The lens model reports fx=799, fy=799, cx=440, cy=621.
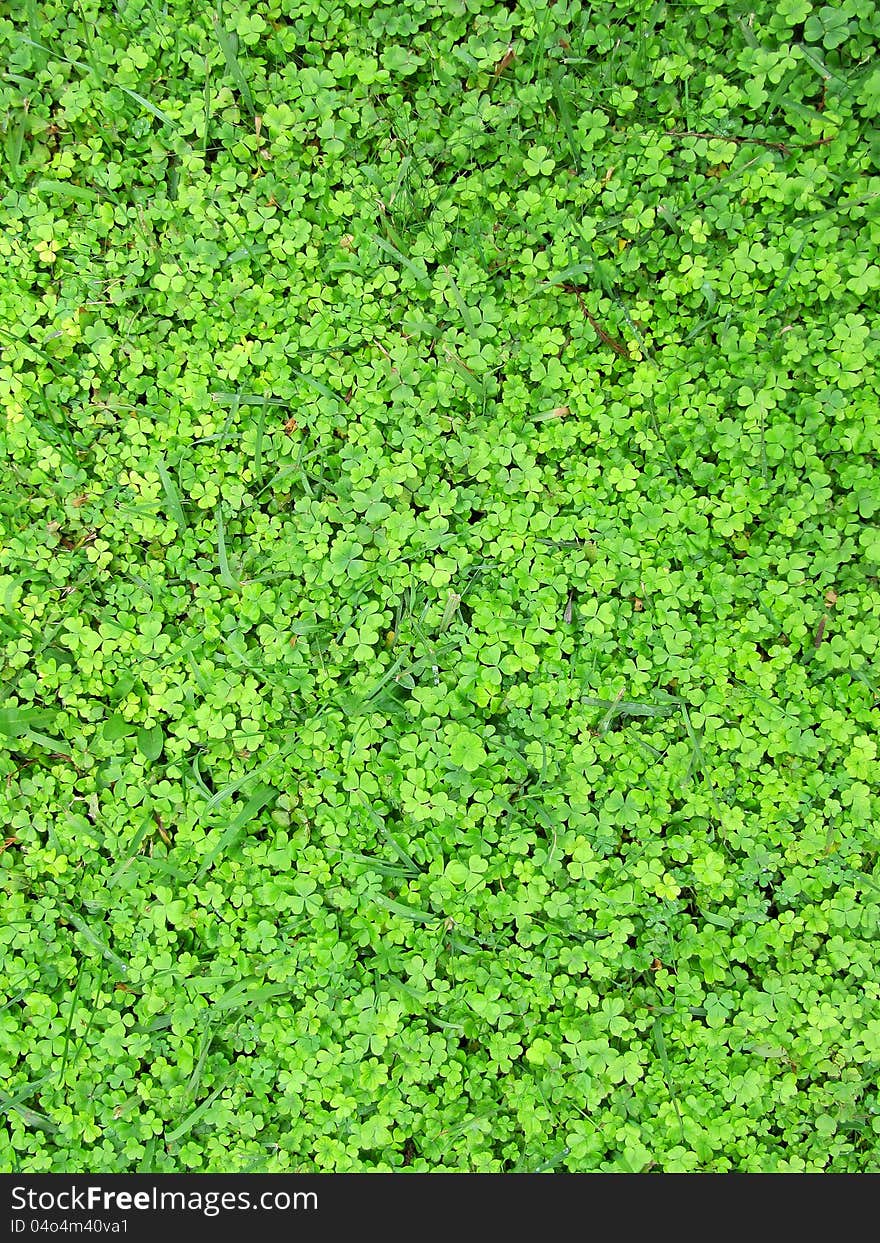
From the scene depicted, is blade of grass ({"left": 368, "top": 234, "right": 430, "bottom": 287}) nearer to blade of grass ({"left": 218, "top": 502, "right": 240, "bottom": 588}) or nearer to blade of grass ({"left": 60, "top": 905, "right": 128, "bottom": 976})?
blade of grass ({"left": 218, "top": 502, "right": 240, "bottom": 588})

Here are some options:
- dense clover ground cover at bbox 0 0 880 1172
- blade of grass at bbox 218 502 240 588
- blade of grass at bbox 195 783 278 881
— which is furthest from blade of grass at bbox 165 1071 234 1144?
blade of grass at bbox 218 502 240 588

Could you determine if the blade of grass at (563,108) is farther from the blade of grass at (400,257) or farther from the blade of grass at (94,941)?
the blade of grass at (94,941)

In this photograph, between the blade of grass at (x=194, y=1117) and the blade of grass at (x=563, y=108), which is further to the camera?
the blade of grass at (x=563, y=108)

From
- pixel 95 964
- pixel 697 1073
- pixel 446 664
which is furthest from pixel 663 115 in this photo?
pixel 95 964

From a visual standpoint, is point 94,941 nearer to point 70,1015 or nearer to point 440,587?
point 70,1015

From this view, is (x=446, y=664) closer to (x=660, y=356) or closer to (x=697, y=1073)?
(x=660, y=356)

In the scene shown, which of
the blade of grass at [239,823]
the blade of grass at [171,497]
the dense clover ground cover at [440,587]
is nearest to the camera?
the dense clover ground cover at [440,587]

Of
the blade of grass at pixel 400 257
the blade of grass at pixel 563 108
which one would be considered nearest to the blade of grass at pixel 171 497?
the blade of grass at pixel 400 257

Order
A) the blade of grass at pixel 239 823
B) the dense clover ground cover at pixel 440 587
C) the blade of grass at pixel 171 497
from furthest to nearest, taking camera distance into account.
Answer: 1. the blade of grass at pixel 171 497
2. the blade of grass at pixel 239 823
3. the dense clover ground cover at pixel 440 587

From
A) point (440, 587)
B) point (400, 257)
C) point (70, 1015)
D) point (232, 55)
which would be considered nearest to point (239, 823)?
point (70, 1015)
